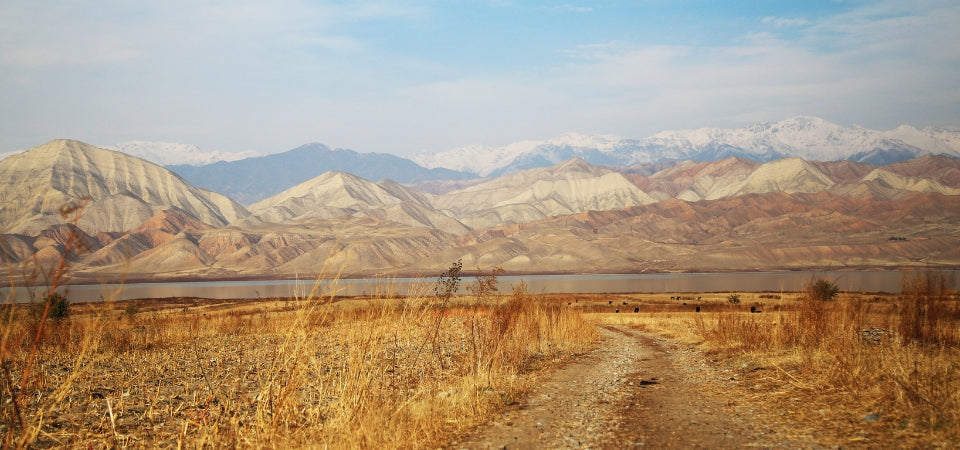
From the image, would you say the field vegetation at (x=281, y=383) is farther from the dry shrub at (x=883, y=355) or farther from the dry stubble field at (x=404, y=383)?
the dry shrub at (x=883, y=355)

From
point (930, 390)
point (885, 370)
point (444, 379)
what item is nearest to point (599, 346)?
point (444, 379)

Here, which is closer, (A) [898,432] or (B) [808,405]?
(A) [898,432]

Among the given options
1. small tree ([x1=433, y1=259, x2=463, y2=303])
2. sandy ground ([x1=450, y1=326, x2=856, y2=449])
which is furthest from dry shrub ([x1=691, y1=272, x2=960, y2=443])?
small tree ([x1=433, y1=259, x2=463, y2=303])

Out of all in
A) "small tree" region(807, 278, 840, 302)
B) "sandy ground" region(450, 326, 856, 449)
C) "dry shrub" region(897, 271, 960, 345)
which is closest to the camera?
"sandy ground" region(450, 326, 856, 449)

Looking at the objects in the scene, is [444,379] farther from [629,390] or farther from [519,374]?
[629,390]

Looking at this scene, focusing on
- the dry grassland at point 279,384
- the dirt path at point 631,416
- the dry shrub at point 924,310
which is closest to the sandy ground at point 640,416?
the dirt path at point 631,416

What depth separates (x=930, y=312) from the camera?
11.7m

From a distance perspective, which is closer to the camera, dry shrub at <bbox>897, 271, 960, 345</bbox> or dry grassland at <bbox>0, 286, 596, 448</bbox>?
dry grassland at <bbox>0, 286, 596, 448</bbox>

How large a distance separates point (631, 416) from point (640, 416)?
0.35 ft

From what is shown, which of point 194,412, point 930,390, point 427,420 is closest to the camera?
point 930,390

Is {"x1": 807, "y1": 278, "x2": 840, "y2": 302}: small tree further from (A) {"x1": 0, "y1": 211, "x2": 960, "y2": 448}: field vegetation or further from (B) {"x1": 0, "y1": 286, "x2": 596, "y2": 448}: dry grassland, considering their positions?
(B) {"x1": 0, "y1": 286, "x2": 596, "y2": 448}: dry grassland

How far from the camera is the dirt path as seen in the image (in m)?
6.80

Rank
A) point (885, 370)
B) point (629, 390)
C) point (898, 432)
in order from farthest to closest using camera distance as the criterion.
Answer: point (629, 390) < point (885, 370) < point (898, 432)

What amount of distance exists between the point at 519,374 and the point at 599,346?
7365 mm
